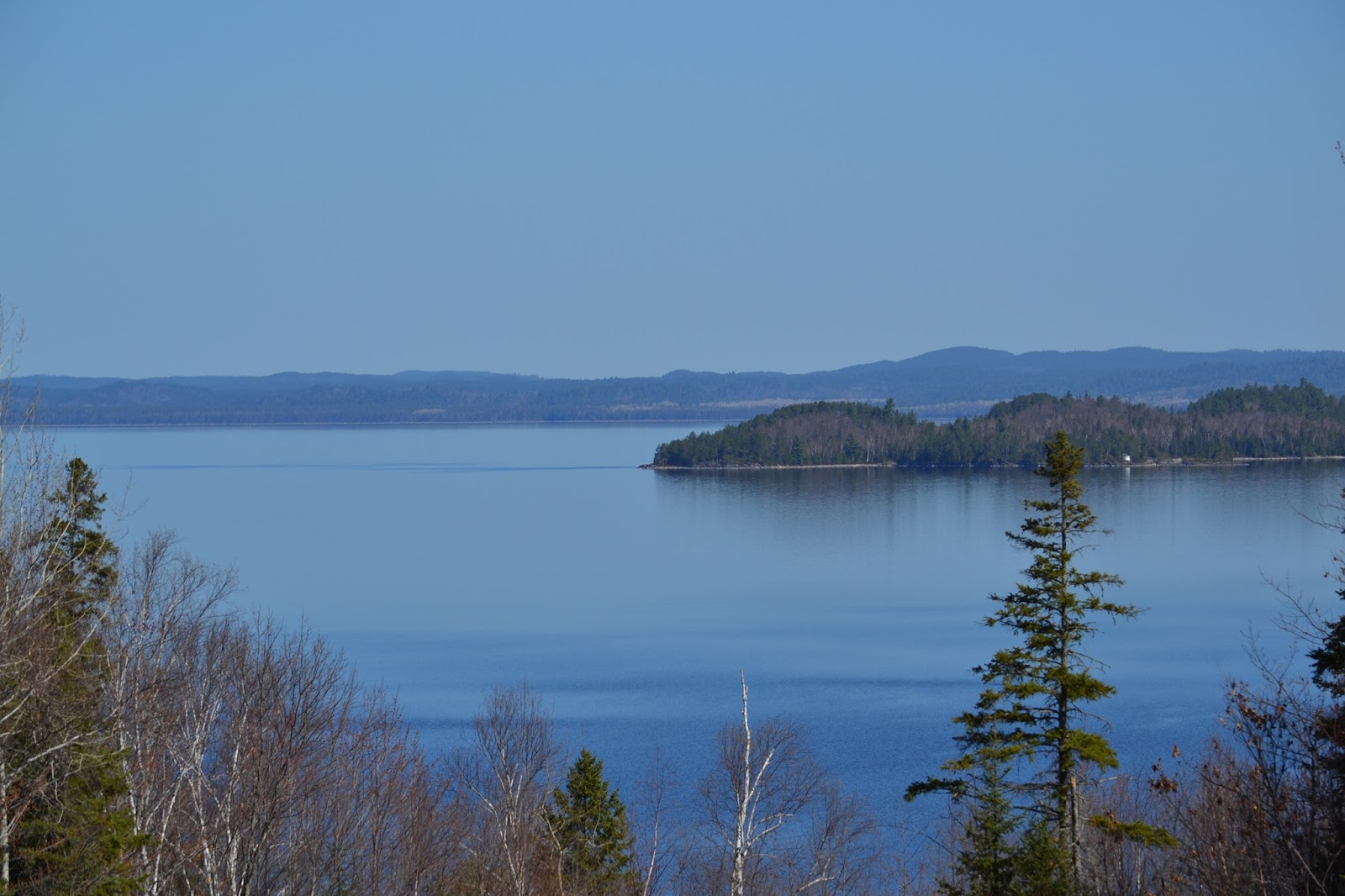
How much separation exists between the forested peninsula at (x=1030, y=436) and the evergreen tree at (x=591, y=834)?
375 feet

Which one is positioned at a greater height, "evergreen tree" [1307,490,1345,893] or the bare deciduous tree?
"evergreen tree" [1307,490,1345,893]

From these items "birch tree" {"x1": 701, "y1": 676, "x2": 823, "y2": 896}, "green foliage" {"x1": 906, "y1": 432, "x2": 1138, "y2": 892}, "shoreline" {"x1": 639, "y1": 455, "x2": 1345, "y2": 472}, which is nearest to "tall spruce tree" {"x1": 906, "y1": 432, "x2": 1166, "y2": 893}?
"green foliage" {"x1": 906, "y1": 432, "x2": 1138, "y2": 892}

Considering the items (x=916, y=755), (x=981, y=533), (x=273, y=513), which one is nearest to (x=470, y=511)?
(x=273, y=513)

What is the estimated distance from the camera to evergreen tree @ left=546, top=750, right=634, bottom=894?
1548 cm

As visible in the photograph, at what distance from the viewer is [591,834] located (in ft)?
52.6

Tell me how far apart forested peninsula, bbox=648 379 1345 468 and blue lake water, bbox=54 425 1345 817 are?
1828 centimetres

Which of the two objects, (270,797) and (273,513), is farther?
(273,513)

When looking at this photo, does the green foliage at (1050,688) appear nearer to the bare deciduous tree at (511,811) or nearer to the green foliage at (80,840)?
the bare deciduous tree at (511,811)

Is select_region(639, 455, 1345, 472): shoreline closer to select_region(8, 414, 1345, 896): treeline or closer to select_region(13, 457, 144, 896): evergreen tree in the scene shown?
select_region(8, 414, 1345, 896): treeline

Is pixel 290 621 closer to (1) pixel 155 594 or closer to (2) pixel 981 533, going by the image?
(1) pixel 155 594

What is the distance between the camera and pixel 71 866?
Result: 398 inches

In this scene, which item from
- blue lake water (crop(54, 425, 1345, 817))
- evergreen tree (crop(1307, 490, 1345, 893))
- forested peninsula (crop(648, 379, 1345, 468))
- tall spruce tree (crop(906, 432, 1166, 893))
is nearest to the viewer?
evergreen tree (crop(1307, 490, 1345, 893))

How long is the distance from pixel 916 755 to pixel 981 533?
147 ft

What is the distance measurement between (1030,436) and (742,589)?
87.6 meters
